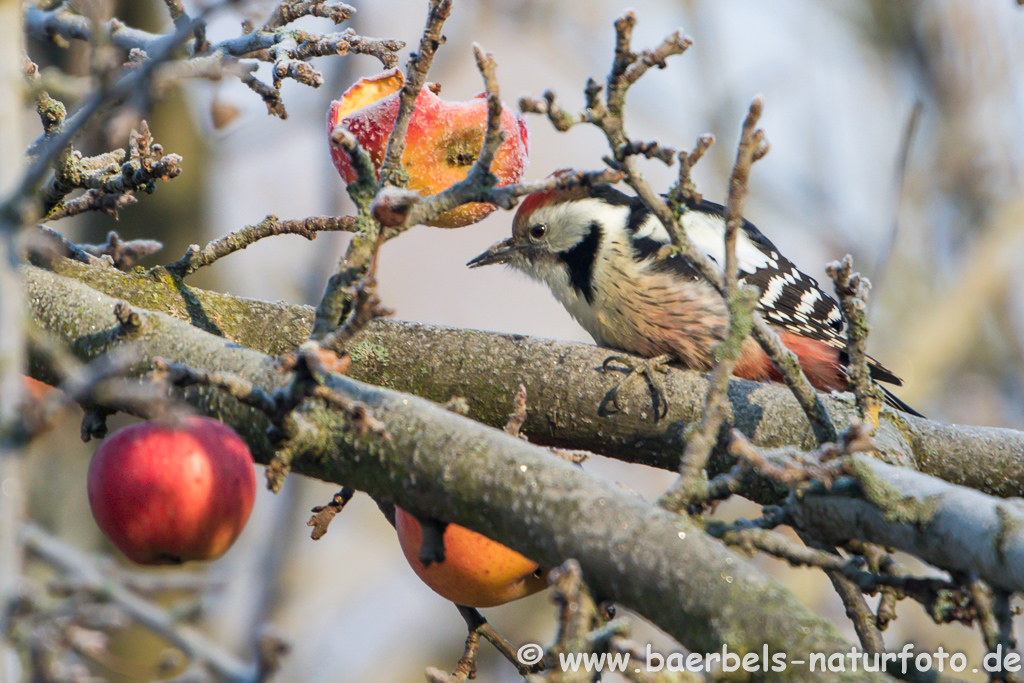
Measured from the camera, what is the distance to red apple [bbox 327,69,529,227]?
7.68 feet

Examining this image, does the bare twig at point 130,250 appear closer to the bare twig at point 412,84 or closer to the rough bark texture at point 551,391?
the rough bark texture at point 551,391

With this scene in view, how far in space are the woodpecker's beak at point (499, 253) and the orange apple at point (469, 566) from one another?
78.9 inches

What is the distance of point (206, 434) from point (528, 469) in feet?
1.73

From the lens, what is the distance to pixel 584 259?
12.9 ft

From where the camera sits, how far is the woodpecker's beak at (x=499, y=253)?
408 cm

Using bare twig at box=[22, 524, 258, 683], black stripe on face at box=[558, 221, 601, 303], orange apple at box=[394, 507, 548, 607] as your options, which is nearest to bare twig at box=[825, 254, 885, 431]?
orange apple at box=[394, 507, 548, 607]

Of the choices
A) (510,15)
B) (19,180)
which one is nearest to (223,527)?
(19,180)

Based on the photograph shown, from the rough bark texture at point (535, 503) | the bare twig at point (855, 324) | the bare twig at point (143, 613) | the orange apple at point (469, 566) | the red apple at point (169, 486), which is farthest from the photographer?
the orange apple at point (469, 566)

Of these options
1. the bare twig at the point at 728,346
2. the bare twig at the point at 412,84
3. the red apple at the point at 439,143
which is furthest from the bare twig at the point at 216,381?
the red apple at the point at 439,143

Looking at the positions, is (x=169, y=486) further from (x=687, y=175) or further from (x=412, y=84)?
(x=687, y=175)

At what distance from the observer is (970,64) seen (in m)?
9.21

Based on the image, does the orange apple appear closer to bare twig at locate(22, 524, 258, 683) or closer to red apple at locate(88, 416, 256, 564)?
red apple at locate(88, 416, 256, 564)

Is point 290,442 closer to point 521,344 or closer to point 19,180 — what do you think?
point 19,180

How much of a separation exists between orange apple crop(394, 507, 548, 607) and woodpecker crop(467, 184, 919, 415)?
1.51 metres
